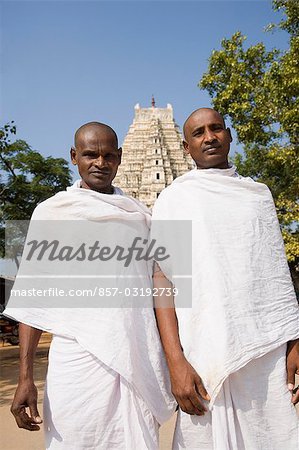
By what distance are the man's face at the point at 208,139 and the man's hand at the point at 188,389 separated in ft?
3.31

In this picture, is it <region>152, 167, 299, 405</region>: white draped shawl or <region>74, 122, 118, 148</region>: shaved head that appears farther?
<region>74, 122, 118, 148</region>: shaved head

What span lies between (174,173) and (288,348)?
44411 mm

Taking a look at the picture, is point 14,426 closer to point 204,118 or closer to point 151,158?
point 204,118

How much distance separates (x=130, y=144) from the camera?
5184 centimetres

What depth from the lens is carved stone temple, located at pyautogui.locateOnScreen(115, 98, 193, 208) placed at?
44125mm

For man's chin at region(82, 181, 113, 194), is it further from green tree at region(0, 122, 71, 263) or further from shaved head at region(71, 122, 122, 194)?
green tree at region(0, 122, 71, 263)

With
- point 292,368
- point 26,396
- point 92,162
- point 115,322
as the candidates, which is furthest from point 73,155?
point 292,368

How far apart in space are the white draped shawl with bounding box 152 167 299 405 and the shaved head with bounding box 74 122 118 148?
0.45 metres

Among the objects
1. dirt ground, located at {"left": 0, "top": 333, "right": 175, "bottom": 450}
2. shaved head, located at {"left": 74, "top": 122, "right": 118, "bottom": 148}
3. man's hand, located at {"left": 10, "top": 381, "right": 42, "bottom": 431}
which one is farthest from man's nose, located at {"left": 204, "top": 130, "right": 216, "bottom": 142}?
dirt ground, located at {"left": 0, "top": 333, "right": 175, "bottom": 450}

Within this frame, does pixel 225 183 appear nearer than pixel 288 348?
No

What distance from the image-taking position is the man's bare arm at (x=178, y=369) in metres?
2.07

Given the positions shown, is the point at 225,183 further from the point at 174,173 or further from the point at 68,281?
the point at 174,173

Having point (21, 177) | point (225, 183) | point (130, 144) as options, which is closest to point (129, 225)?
point (225, 183)

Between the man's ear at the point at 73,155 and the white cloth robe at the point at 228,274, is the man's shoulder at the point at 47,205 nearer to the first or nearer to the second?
the man's ear at the point at 73,155
